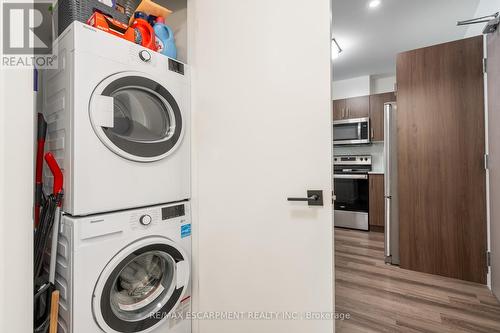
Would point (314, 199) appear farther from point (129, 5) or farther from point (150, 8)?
point (129, 5)

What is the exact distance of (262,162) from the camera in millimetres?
1214

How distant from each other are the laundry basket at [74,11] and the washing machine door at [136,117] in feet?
1.07

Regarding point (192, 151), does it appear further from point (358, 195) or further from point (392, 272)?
point (358, 195)

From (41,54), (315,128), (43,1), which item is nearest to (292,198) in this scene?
(315,128)

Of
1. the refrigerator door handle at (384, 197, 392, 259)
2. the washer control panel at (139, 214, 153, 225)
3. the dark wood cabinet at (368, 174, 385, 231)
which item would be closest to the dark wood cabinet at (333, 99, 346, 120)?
the dark wood cabinet at (368, 174, 385, 231)

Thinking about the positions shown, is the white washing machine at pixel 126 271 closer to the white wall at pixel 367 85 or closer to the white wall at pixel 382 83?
the white wall at pixel 367 85

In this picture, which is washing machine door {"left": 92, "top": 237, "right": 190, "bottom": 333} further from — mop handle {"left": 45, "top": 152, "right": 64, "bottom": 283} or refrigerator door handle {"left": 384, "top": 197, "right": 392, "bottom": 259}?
refrigerator door handle {"left": 384, "top": 197, "right": 392, "bottom": 259}

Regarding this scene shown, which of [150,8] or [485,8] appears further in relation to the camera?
[485,8]

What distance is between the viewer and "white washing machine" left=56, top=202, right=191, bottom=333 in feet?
3.12

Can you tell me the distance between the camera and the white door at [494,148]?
1.72 m

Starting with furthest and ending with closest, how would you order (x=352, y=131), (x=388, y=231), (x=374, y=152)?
(x=374, y=152) < (x=352, y=131) < (x=388, y=231)

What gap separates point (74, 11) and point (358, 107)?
4.01 m

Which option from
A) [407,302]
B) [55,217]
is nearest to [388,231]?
[407,302]

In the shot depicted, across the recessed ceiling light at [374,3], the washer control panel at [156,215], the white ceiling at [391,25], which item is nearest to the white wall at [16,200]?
the washer control panel at [156,215]
